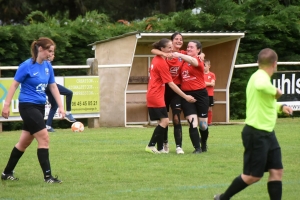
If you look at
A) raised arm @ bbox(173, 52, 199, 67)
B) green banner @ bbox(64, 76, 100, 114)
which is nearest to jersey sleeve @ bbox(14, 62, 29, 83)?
raised arm @ bbox(173, 52, 199, 67)

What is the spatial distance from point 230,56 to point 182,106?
832 centimetres

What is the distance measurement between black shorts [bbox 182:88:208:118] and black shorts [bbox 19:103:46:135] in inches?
139

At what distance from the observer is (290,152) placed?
12.8 metres

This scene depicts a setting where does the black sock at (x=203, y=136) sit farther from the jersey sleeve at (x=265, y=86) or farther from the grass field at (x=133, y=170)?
the jersey sleeve at (x=265, y=86)

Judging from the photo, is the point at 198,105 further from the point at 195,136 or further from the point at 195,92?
the point at 195,136

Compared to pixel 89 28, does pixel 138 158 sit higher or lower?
lower

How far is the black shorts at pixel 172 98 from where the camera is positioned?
12.5 metres

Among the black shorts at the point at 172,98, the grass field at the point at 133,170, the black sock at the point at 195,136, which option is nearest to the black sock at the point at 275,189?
the grass field at the point at 133,170

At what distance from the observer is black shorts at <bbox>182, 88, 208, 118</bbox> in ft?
40.7

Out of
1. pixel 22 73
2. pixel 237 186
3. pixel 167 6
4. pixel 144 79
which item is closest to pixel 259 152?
pixel 237 186

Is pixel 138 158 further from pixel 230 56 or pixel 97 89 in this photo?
pixel 230 56

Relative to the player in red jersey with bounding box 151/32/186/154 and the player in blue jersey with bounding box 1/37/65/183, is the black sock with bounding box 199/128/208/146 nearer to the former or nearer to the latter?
the player in red jersey with bounding box 151/32/186/154

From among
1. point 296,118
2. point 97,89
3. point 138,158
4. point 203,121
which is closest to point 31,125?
point 138,158

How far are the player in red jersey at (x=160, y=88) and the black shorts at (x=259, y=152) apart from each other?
4.61 metres
